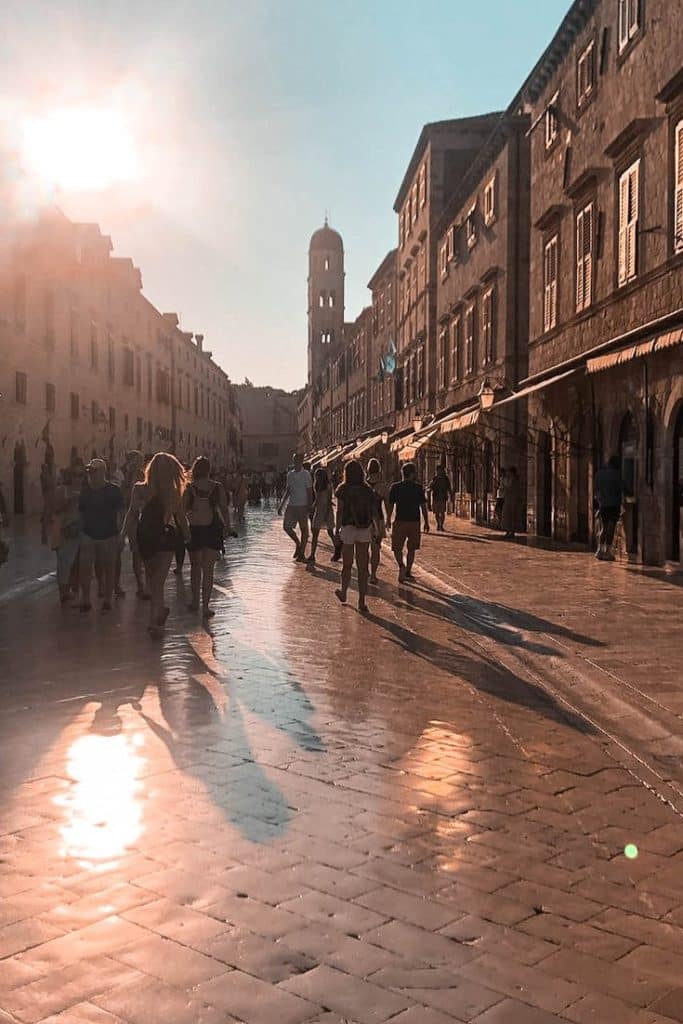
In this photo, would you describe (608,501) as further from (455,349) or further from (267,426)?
(267,426)

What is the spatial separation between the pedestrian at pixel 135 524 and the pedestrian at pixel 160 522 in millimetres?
1464

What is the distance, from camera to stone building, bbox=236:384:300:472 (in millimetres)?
127688

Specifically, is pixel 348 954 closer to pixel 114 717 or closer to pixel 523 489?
pixel 114 717

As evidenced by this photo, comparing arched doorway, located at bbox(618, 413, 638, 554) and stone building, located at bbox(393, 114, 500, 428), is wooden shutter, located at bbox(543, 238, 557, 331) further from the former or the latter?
stone building, located at bbox(393, 114, 500, 428)

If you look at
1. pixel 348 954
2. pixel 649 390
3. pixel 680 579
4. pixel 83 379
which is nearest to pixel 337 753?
pixel 348 954

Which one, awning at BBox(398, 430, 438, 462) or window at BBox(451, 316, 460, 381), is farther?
window at BBox(451, 316, 460, 381)

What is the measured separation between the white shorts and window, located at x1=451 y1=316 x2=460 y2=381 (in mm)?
21390

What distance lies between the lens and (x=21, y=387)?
105 feet

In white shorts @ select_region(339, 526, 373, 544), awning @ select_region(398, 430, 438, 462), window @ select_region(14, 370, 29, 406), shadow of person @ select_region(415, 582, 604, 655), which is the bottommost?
shadow of person @ select_region(415, 582, 604, 655)

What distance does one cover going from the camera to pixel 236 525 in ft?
99.3

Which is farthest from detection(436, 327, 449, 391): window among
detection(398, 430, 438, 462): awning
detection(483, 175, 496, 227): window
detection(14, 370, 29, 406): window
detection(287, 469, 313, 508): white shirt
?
detection(287, 469, 313, 508): white shirt

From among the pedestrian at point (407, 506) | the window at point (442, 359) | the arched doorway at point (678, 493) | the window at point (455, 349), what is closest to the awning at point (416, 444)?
the window at point (455, 349)

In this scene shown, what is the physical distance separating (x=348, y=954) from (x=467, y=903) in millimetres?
598

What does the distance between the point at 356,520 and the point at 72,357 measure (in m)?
29.0
